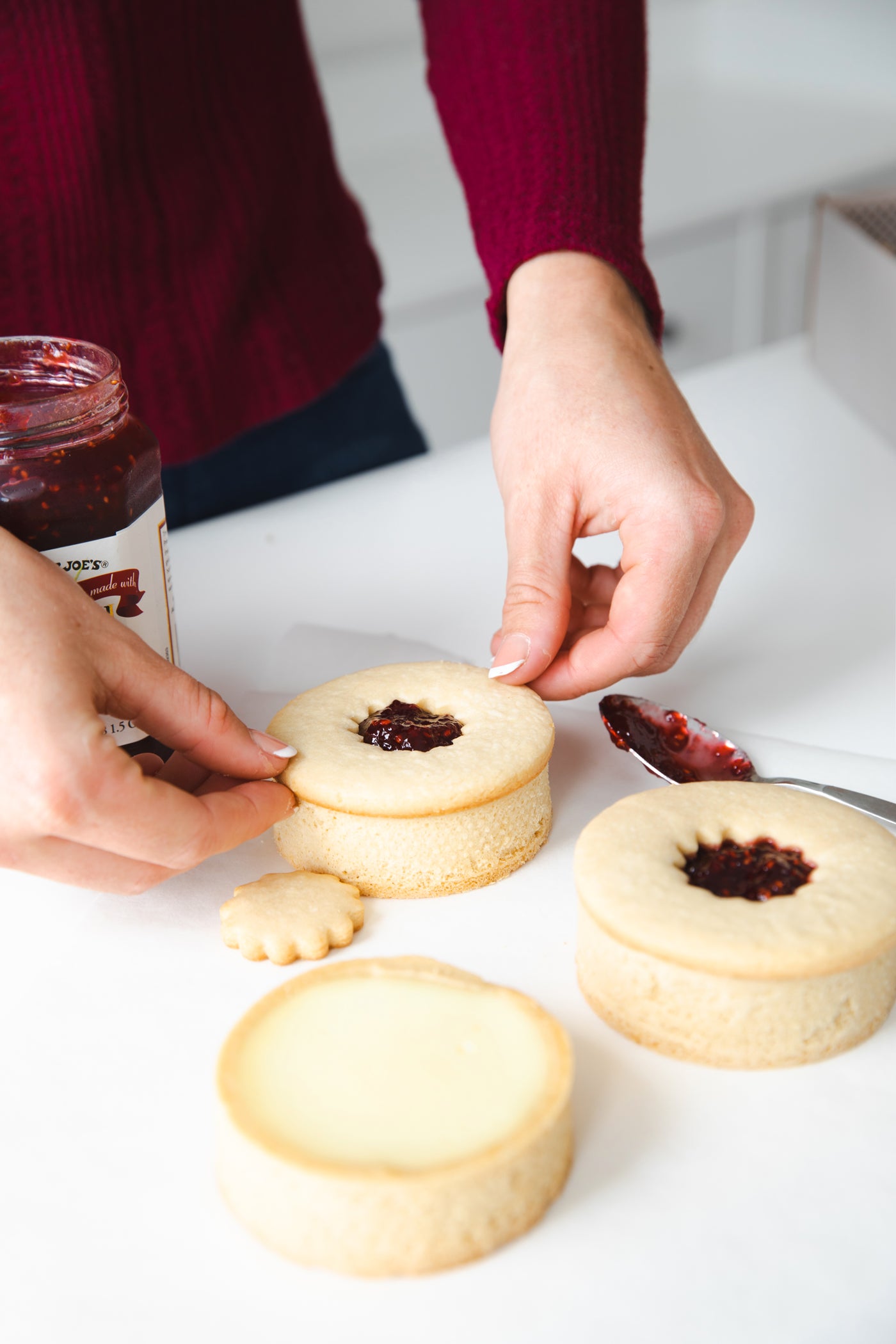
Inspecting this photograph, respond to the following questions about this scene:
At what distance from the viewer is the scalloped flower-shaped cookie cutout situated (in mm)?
970

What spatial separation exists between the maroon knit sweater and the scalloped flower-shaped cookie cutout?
27.7 inches

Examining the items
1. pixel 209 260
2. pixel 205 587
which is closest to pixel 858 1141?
pixel 205 587

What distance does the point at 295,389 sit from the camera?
1.65 meters

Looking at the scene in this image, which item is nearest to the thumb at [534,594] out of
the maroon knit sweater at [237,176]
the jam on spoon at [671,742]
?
the jam on spoon at [671,742]

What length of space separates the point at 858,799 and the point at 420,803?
40cm

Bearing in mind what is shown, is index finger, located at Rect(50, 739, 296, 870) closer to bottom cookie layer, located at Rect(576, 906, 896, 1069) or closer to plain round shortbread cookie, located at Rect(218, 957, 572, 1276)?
plain round shortbread cookie, located at Rect(218, 957, 572, 1276)

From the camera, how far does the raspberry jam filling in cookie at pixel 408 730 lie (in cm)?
107

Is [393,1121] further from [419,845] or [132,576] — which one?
[132,576]

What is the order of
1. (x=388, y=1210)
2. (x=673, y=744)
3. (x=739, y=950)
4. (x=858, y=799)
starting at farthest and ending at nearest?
(x=673, y=744), (x=858, y=799), (x=739, y=950), (x=388, y=1210)

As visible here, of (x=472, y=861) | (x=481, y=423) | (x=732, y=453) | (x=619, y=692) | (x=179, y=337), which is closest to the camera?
(x=472, y=861)

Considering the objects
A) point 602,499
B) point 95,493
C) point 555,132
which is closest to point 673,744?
point 602,499

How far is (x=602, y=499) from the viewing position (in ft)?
3.73

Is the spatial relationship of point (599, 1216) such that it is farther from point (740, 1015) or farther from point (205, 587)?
point (205, 587)

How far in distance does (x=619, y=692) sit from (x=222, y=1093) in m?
0.69
